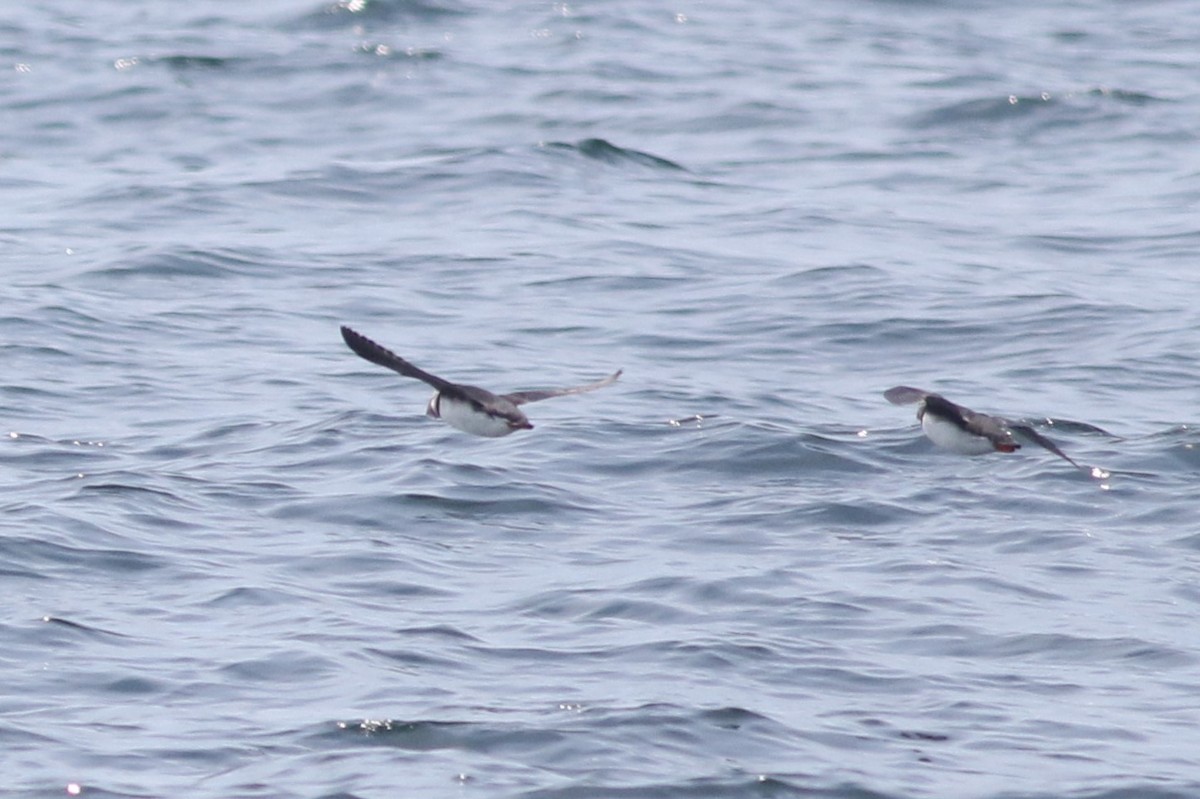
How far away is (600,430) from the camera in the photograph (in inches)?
457

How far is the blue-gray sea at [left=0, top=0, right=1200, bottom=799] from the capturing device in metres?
7.42

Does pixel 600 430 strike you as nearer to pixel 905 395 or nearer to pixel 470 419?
pixel 905 395

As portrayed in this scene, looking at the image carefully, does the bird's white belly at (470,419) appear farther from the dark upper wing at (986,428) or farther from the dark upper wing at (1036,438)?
the dark upper wing at (1036,438)

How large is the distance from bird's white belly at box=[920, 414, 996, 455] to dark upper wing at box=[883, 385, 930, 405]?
0.35ft

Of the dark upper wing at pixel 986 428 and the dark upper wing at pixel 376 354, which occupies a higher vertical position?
the dark upper wing at pixel 376 354

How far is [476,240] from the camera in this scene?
16.2m

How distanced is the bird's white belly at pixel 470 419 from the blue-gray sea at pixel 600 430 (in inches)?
26.0

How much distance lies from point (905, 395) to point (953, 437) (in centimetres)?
34

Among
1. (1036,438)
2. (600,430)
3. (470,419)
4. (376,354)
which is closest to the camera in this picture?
(376,354)

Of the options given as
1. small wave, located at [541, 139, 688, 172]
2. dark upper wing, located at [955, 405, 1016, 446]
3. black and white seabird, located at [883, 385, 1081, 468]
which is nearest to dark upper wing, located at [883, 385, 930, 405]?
black and white seabird, located at [883, 385, 1081, 468]

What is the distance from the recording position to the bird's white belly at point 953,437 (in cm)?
959

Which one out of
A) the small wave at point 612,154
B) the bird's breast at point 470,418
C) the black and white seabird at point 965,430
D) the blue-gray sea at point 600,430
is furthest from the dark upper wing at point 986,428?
the small wave at point 612,154

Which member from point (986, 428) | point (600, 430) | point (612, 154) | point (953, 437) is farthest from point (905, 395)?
point (612, 154)

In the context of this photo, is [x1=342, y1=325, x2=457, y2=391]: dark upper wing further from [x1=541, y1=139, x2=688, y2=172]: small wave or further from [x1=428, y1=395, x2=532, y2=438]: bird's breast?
[x1=541, y1=139, x2=688, y2=172]: small wave
